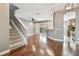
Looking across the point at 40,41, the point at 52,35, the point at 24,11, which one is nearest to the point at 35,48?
the point at 40,41

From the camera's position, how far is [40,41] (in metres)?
2.19

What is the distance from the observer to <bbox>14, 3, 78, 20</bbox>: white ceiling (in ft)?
7.09

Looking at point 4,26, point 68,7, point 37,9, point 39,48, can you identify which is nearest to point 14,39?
point 4,26

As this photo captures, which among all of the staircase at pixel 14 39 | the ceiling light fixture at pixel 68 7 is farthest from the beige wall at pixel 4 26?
the ceiling light fixture at pixel 68 7

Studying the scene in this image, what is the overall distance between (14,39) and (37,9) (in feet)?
2.12

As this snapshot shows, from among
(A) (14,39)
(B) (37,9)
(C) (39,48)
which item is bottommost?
(C) (39,48)

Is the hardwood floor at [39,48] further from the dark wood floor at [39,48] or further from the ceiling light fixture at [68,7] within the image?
the ceiling light fixture at [68,7]

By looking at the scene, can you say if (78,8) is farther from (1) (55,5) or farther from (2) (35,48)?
(2) (35,48)

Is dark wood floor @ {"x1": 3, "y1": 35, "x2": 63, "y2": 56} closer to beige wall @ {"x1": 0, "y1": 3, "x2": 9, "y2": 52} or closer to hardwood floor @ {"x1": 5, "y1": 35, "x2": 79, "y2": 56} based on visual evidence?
hardwood floor @ {"x1": 5, "y1": 35, "x2": 79, "y2": 56}

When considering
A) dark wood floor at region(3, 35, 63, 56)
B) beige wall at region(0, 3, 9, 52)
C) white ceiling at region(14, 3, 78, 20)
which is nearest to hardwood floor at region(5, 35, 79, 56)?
dark wood floor at region(3, 35, 63, 56)

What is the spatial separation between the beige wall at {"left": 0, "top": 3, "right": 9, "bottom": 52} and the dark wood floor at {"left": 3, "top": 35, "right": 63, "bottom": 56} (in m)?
0.17

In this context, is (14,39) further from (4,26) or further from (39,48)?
(39,48)

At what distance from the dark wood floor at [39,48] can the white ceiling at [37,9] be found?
0.38 m

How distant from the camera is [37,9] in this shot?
2166 mm
